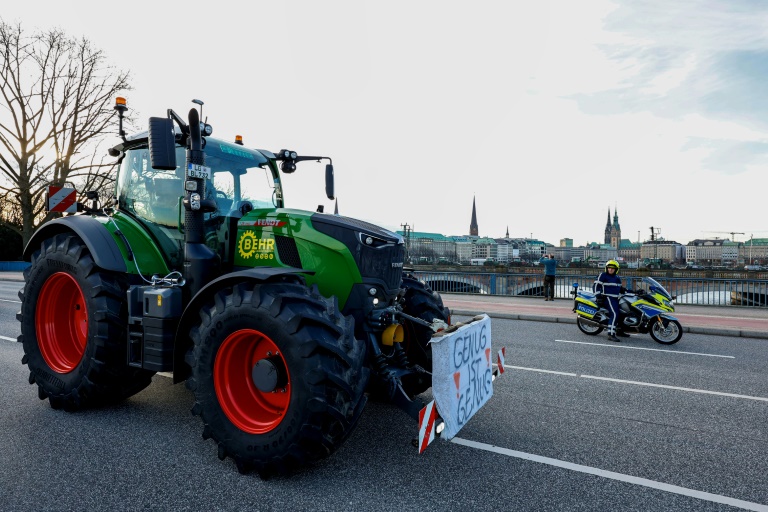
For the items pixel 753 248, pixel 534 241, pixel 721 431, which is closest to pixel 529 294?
pixel 721 431

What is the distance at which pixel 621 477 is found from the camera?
318 centimetres

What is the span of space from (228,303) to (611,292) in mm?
8212

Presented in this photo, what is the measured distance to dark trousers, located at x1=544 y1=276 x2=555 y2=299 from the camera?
1719cm

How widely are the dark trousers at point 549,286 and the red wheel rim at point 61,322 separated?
15.0 m

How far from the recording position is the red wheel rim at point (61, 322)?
462cm

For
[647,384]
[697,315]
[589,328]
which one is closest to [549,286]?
[697,315]

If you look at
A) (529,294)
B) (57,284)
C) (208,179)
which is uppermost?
(208,179)

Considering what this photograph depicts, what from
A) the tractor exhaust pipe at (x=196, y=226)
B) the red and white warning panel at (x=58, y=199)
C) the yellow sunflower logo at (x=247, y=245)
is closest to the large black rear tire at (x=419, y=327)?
the yellow sunflower logo at (x=247, y=245)

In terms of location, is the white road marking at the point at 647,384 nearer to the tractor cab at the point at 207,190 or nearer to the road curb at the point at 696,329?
the tractor cab at the point at 207,190

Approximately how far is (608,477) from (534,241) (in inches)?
7284

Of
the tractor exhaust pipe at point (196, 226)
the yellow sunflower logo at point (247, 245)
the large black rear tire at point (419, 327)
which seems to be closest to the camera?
the tractor exhaust pipe at point (196, 226)

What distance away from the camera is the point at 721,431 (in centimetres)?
408

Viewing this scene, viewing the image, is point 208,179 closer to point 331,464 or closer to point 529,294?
point 331,464

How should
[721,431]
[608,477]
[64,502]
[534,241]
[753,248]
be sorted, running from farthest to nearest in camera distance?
[534,241] < [753,248] < [721,431] < [608,477] < [64,502]
